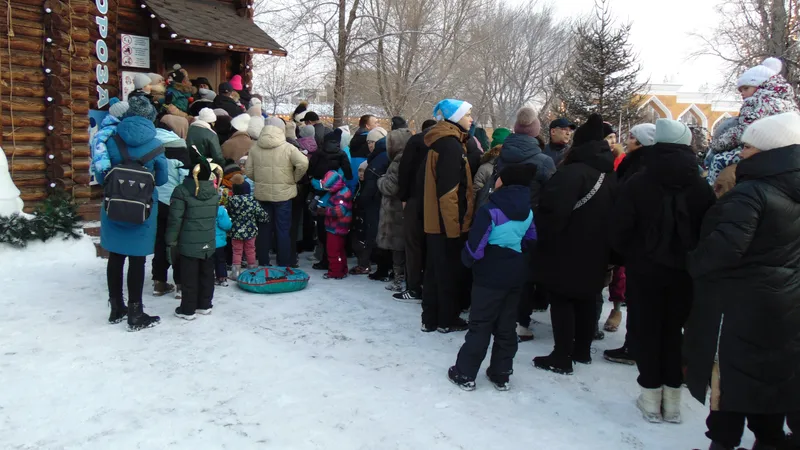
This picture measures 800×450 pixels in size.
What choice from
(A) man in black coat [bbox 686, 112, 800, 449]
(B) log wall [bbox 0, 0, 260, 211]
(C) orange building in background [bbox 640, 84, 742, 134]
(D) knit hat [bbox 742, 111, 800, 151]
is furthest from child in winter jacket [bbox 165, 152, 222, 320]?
(C) orange building in background [bbox 640, 84, 742, 134]

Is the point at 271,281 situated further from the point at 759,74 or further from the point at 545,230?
the point at 759,74

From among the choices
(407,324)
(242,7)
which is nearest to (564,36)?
(242,7)

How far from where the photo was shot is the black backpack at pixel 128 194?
5.13 m

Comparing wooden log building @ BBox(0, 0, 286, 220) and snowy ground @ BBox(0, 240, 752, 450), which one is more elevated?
wooden log building @ BBox(0, 0, 286, 220)

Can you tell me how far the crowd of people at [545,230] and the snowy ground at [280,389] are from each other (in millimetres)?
257

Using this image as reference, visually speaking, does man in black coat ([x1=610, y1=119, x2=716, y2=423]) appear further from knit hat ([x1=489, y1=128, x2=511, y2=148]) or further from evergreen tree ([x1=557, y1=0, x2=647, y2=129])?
evergreen tree ([x1=557, y1=0, x2=647, y2=129])

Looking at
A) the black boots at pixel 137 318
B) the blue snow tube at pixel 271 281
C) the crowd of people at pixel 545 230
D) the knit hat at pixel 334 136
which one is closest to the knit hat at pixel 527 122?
the crowd of people at pixel 545 230

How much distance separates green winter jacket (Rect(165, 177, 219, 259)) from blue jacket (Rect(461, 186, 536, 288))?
2803 mm

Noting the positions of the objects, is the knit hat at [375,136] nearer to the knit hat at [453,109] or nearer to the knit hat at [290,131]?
the knit hat at [290,131]

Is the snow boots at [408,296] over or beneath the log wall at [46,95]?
beneath

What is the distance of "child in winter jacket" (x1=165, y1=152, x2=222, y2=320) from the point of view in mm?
5609

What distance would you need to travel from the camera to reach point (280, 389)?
433 centimetres

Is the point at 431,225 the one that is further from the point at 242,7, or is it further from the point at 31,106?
the point at 242,7

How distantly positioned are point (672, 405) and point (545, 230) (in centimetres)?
157
